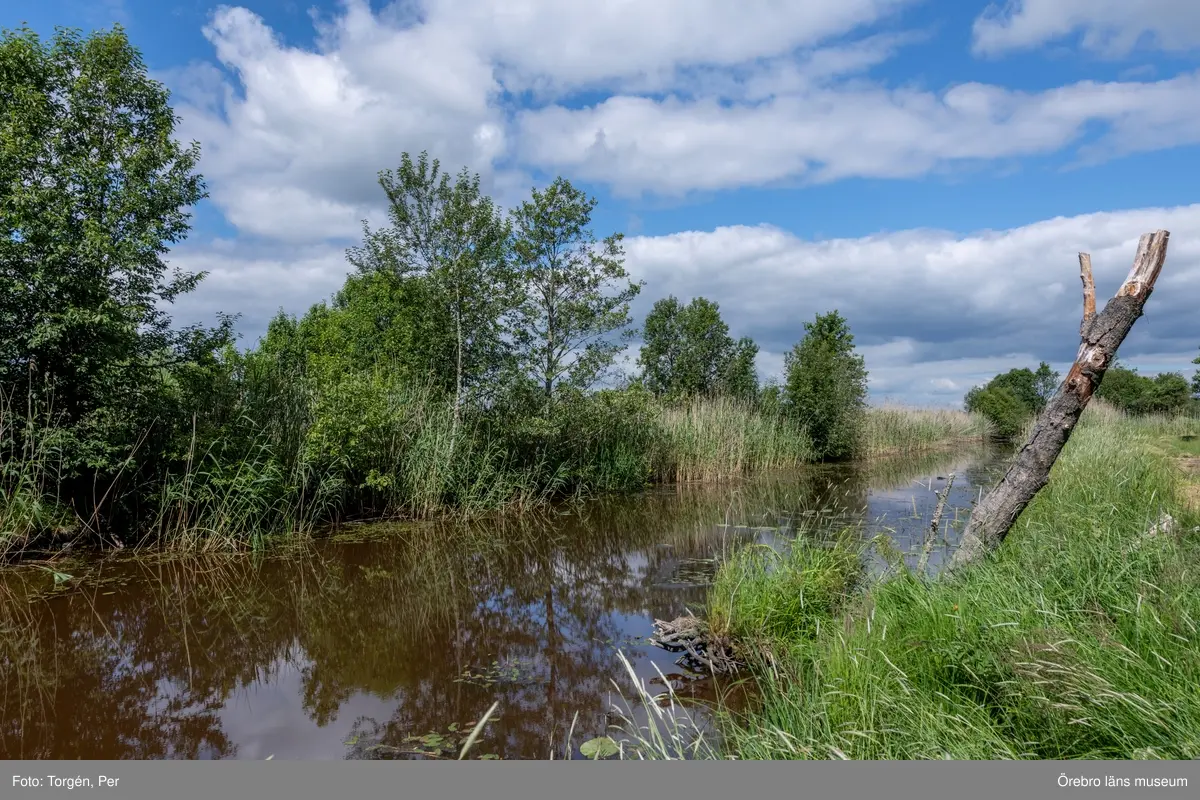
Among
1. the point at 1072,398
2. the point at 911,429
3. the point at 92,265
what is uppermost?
the point at 92,265

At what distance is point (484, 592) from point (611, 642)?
6.38 ft

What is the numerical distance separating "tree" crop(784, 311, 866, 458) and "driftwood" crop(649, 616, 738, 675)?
16329mm

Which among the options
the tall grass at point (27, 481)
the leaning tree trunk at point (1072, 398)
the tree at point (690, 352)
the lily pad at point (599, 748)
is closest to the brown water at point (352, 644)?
the lily pad at point (599, 748)

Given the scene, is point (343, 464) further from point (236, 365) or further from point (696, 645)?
point (696, 645)

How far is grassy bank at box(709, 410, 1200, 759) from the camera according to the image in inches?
99.2

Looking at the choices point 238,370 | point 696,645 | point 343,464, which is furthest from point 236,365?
point 696,645

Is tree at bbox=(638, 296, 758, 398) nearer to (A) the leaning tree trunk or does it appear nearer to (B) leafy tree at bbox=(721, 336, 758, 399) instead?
(B) leafy tree at bbox=(721, 336, 758, 399)

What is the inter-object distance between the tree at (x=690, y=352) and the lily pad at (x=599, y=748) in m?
16.0

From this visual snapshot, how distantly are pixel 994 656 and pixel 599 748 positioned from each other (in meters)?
1.93

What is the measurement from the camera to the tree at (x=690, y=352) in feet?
64.2

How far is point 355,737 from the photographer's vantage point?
3840mm

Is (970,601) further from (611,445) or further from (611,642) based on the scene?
(611,445)

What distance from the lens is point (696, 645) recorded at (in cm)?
471

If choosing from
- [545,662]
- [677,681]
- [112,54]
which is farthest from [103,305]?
[677,681]
